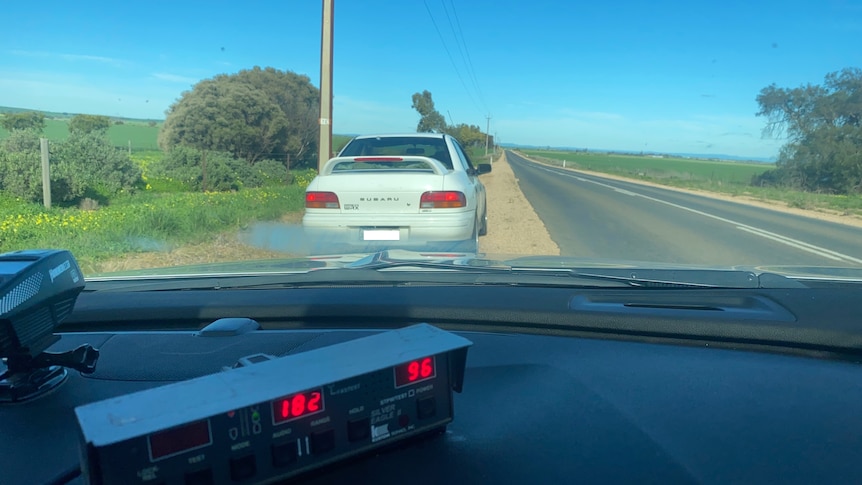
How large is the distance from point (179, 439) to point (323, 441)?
290 millimetres

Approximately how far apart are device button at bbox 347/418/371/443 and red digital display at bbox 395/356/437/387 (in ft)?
0.33

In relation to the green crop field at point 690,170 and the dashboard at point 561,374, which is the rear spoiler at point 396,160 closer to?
the dashboard at point 561,374

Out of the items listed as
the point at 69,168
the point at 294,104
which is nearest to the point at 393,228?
the point at 69,168

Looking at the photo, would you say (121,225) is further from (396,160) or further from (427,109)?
(427,109)

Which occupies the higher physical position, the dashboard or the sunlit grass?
the dashboard

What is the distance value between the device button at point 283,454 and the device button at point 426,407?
0.30 meters

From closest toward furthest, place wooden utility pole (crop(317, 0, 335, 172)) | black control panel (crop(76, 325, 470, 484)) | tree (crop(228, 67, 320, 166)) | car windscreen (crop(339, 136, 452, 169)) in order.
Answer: black control panel (crop(76, 325, 470, 484)) < car windscreen (crop(339, 136, 452, 169)) < wooden utility pole (crop(317, 0, 335, 172)) < tree (crop(228, 67, 320, 166))

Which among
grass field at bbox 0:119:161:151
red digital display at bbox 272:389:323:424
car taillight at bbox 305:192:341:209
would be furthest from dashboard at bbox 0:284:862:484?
grass field at bbox 0:119:161:151

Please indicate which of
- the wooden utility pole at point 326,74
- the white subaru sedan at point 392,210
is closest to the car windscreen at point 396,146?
the white subaru sedan at point 392,210

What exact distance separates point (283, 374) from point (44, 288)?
78 cm

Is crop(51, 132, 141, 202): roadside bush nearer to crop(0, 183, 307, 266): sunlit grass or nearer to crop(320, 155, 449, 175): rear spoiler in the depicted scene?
crop(0, 183, 307, 266): sunlit grass

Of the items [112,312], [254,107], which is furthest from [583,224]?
[254,107]

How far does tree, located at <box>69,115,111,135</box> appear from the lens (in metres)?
20.8

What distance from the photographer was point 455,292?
3.08m
